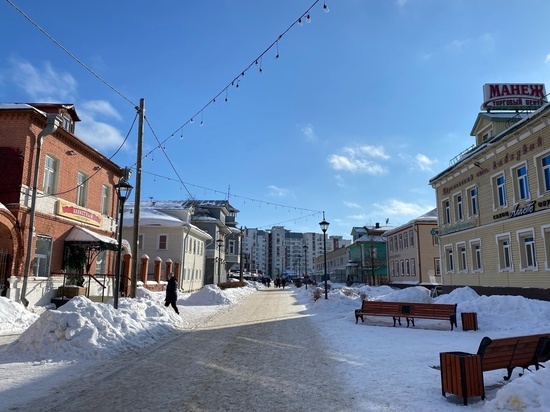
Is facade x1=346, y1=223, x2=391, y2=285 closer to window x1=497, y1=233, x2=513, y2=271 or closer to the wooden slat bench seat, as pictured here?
window x1=497, y1=233, x2=513, y2=271

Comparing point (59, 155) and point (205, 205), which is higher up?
point (205, 205)

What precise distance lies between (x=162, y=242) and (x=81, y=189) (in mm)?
17649

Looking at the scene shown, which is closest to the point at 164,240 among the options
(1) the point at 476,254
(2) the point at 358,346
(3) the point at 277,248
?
(1) the point at 476,254

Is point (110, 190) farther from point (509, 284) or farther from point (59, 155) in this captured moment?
point (509, 284)

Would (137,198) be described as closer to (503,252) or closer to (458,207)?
(503,252)

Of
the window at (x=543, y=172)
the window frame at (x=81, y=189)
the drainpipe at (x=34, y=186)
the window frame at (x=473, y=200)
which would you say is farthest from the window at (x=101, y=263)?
the window at (x=543, y=172)

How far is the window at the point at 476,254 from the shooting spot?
78.8 feet

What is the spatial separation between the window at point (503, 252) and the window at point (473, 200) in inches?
112

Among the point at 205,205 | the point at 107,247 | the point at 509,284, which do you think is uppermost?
the point at 205,205

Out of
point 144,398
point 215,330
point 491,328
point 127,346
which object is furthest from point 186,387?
point 491,328

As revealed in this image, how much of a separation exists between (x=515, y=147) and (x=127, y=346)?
744 inches

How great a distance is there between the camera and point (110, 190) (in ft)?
81.7

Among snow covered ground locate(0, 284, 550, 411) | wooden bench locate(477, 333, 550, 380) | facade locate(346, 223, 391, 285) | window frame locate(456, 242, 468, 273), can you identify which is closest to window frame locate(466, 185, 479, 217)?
window frame locate(456, 242, 468, 273)

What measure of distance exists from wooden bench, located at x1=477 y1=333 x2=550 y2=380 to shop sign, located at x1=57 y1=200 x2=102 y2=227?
17.9 metres
